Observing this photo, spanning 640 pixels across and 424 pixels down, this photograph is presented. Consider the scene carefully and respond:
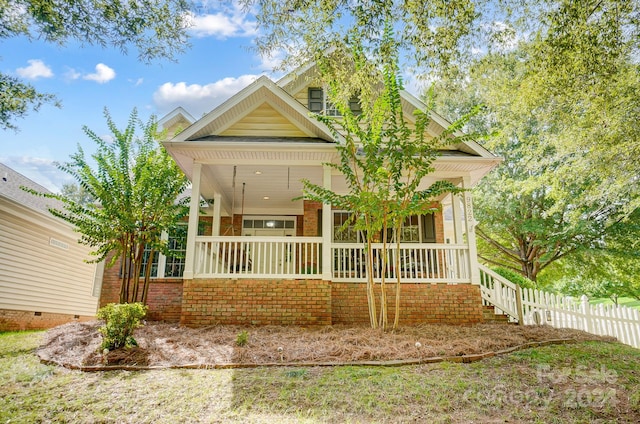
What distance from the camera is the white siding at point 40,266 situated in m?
9.40

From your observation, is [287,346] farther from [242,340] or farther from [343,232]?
[343,232]

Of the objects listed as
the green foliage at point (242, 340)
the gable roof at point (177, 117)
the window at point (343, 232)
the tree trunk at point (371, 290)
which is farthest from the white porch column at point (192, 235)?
the gable roof at point (177, 117)

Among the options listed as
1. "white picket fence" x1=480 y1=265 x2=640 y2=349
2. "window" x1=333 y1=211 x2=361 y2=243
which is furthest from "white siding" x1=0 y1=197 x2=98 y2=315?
"white picket fence" x1=480 y1=265 x2=640 y2=349

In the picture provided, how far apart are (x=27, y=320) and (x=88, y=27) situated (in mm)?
8896

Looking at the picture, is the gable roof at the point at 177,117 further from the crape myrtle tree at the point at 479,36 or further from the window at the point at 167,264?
the crape myrtle tree at the point at 479,36

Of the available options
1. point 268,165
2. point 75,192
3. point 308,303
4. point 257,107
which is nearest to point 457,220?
point 308,303

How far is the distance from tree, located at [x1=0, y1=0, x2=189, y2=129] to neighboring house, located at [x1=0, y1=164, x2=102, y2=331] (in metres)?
5.24

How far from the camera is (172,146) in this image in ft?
25.6

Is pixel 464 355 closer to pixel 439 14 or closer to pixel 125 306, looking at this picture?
pixel 439 14

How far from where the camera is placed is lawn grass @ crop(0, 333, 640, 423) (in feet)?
11.1

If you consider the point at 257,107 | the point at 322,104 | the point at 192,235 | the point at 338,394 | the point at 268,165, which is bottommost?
the point at 338,394

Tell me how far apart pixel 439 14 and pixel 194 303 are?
6.64 meters

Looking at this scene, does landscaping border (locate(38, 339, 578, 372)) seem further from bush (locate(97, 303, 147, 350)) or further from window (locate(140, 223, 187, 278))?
window (locate(140, 223, 187, 278))

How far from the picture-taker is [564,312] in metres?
9.54
